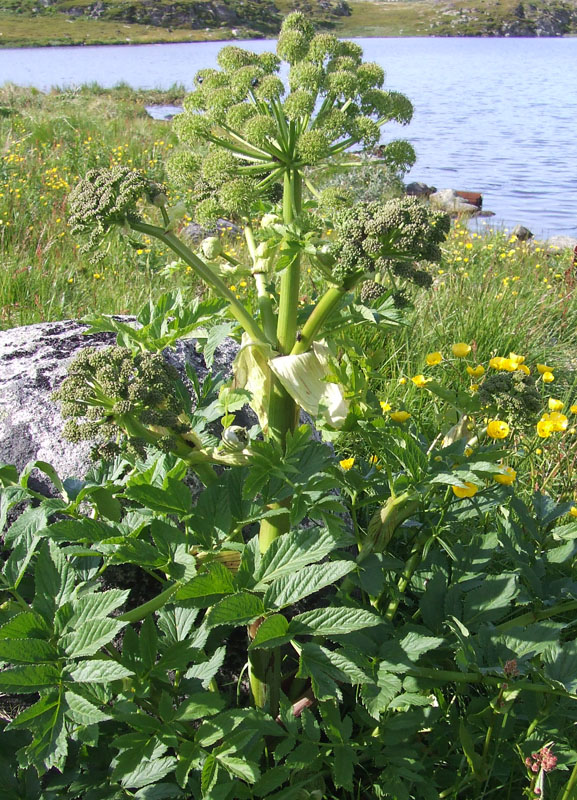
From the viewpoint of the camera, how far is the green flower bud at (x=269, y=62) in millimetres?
1405

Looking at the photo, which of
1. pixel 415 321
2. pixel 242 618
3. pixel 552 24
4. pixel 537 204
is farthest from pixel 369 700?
pixel 552 24

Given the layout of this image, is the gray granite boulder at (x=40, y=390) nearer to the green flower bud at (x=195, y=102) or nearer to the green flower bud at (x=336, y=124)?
the green flower bud at (x=195, y=102)

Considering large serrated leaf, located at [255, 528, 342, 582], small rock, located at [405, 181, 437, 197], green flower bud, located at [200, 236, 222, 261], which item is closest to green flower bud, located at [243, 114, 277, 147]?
green flower bud, located at [200, 236, 222, 261]

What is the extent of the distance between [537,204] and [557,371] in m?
12.1

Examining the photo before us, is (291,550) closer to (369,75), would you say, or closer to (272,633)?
(272,633)

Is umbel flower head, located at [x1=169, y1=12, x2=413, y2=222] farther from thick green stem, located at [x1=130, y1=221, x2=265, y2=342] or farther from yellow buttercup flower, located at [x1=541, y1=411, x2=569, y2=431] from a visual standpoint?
yellow buttercup flower, located at [x1=541, y1=411, x2=569, y2=431]

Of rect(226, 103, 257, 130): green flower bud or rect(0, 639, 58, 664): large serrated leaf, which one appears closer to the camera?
rect(0, 639, 58, 664): large serrated leaf

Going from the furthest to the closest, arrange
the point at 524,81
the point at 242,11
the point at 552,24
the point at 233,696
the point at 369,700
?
1. the point at 552,24
2. the point at 242,11
3. the point at 524,81
4. the point at 233,696
5. the point at 369,700

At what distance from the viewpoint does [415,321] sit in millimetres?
3602

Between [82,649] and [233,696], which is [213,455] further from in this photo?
[233,696]

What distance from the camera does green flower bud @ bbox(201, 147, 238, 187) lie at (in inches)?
51.3

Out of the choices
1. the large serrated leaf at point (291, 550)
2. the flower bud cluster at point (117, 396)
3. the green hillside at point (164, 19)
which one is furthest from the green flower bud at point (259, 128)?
the green hillside at point (164, 19)

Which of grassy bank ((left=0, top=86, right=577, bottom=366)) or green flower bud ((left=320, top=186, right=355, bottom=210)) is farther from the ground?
green flower bud ((left=320, top=186, right=355, bottom=210))

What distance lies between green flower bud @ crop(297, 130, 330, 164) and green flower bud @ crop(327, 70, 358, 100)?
0.16 m
